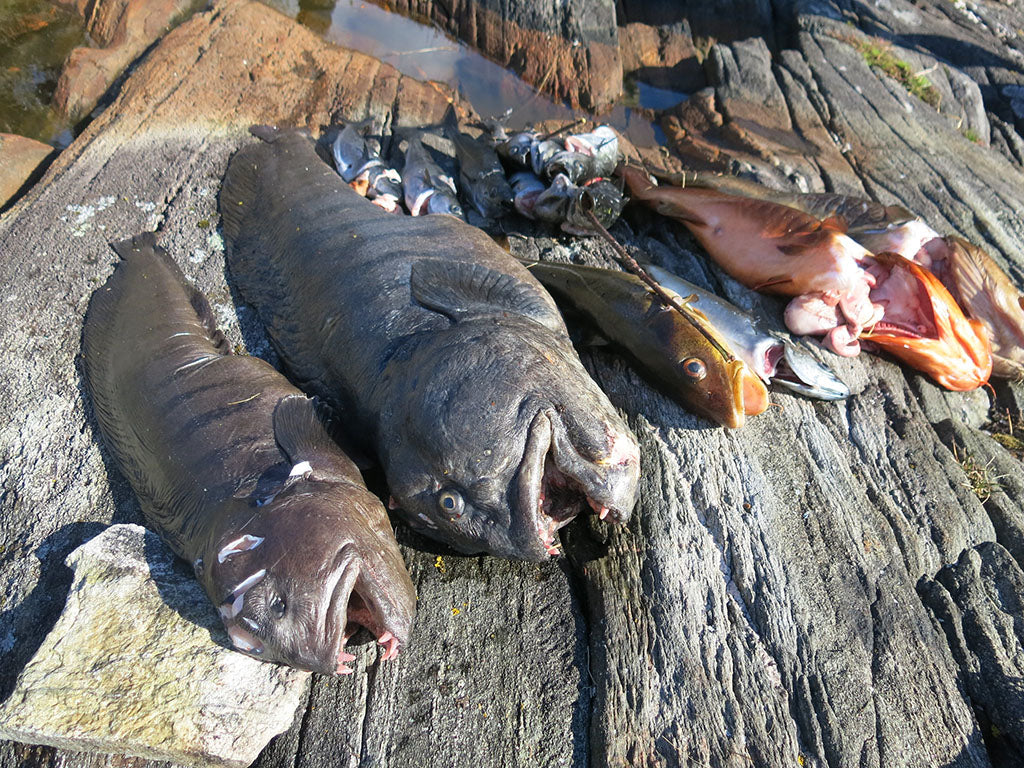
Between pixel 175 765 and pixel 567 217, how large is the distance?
421cm

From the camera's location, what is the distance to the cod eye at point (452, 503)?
9.22 feet

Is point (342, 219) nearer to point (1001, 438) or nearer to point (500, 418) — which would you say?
point (500, 418)

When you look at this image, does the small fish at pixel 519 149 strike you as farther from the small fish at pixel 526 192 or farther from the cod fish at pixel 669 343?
the cod fish at pixel 669 343

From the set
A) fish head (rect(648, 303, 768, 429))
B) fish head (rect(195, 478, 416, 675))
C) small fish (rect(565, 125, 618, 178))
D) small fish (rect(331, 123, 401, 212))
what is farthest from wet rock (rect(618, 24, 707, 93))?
fish head (rect(195, 478, 416, 675))

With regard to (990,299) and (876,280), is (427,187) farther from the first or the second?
(990,299)

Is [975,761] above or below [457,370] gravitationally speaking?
below

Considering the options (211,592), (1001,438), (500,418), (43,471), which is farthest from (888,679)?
(43,471)

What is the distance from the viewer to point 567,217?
4961mm

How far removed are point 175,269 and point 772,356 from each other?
415cm

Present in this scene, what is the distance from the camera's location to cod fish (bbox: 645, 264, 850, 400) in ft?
13.0

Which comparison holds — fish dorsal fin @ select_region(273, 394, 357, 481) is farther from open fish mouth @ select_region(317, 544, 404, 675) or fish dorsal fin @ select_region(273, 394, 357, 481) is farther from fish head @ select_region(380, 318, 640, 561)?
open fish mouth @ select_region(317, 544, 404, 675)

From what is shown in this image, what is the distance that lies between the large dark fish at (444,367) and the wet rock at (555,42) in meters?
Answer: 4.85

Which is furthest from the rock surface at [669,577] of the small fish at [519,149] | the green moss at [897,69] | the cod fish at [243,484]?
the green moss at [897,69]

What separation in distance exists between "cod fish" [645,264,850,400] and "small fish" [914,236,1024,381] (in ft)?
4.86
